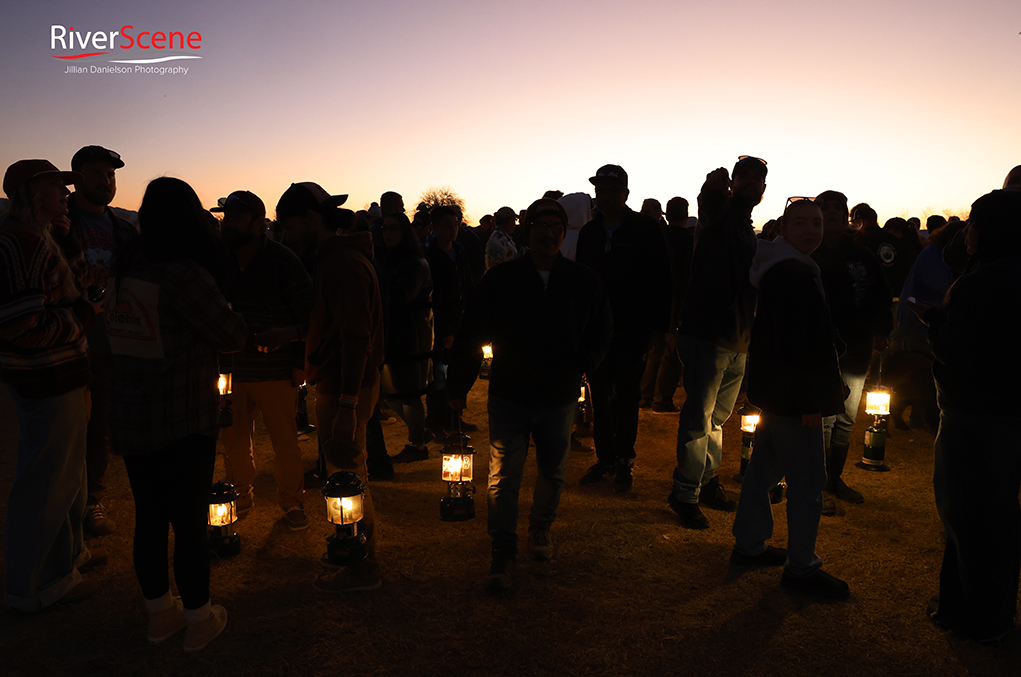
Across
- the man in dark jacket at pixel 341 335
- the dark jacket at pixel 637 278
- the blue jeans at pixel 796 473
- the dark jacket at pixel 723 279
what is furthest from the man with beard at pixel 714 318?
the man in dark jacket at pixel 341 335

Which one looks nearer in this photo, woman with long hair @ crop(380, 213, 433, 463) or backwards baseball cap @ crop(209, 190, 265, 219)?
backwards baseball cap @ crop(209, 190, 265, 219)

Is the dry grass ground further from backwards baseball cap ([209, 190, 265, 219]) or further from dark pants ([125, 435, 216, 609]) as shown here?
backwards baseball cap ([209, 190, 265, 219])

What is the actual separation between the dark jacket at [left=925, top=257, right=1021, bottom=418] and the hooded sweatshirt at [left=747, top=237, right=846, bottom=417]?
0.55 metres

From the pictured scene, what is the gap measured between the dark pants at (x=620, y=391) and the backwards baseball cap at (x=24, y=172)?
13.1 ft

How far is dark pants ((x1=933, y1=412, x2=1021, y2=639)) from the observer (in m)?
3.16

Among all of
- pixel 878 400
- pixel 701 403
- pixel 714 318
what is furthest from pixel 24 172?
pixel 878 400

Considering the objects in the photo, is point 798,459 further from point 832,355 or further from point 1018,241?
point 1018,241

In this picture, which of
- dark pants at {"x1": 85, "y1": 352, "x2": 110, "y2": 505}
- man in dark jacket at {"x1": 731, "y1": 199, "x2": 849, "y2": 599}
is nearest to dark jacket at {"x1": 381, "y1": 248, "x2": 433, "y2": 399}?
dark pants at {"x1": 85, "y1": 352, "x2": 110, "y2": 505}

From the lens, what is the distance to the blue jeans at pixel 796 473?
3.68 meters

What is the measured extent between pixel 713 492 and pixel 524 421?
2277mm

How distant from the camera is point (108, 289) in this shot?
10.0ft

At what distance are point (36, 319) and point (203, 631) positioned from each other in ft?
6.04

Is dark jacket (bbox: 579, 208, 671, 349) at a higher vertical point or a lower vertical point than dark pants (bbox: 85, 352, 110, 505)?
higher

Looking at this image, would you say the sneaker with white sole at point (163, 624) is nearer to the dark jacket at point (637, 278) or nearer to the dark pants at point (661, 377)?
the dark jacket at point (637, 278)
